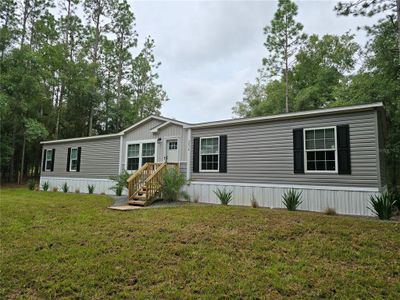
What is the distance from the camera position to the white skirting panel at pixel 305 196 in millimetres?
6469

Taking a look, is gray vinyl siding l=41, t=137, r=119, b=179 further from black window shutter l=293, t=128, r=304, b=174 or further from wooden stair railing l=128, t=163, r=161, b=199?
black window shutter l=293, t=128, r=304, b=174

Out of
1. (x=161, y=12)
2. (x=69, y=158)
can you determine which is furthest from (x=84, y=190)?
(x=161, y=12)

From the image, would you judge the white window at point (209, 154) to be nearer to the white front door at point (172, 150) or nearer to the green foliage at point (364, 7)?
the white front door at point (172, 150)

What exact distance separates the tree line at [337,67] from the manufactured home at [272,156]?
110 inches

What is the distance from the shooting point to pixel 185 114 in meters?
32.8

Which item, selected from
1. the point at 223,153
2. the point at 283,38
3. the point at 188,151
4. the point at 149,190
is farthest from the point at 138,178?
the point at 283,38

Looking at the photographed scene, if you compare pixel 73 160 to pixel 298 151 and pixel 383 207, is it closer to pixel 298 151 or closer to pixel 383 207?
pixel 298 151

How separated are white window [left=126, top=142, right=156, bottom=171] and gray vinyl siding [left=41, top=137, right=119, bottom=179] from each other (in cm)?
84

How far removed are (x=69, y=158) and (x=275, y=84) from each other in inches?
634

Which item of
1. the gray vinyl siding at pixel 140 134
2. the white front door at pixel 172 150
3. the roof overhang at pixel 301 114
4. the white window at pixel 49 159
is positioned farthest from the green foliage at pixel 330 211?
the white window at pixel 49 159

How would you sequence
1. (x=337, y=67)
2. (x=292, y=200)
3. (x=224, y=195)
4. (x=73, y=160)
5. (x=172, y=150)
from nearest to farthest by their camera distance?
(x=292, y=200) < (x=224, y=195) < (x=172, y=150) < (x=73, y=160) < (x=337, y=67)

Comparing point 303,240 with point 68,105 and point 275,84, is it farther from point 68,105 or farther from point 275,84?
point 68,105

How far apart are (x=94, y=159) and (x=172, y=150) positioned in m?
5.26

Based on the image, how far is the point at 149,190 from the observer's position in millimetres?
8438
